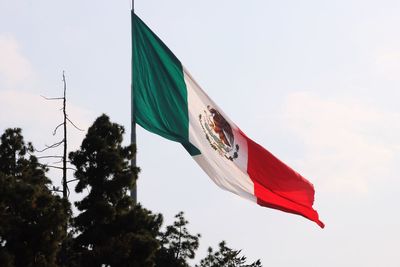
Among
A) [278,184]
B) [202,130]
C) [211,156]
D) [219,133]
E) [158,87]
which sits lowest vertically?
[211,156]

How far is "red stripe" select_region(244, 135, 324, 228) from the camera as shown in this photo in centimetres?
2714

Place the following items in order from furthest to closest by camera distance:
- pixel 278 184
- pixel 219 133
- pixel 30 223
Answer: pixel 278 184, pixel 219 133, pixel 30 223

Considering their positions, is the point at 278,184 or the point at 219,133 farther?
the point at 278,184

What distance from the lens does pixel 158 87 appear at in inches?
999

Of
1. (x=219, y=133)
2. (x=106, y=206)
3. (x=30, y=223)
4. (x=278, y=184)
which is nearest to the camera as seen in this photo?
(x=30, y=223)

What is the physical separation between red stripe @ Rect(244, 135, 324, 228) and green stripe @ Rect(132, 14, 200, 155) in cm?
269

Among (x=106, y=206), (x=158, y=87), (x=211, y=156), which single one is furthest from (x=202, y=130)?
(x=106, y=206)

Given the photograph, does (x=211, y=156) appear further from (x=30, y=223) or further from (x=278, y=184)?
(x=30, y=223)

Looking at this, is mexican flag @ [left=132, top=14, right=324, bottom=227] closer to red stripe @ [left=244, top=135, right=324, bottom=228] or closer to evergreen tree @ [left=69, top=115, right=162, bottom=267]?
red stripe @ [left=244, top=135, right=324, bottom=228]

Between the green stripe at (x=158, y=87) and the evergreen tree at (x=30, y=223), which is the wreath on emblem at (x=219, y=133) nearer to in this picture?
the green stripe at (x=158, y=87)

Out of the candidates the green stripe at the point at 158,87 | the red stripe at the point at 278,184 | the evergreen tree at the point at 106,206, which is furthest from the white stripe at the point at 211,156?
the evergreen tree at the point at 106,206

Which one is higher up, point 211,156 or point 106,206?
point 211,156

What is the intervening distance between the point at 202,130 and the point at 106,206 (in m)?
3.22

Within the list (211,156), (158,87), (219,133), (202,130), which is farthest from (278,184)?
(158,87)
